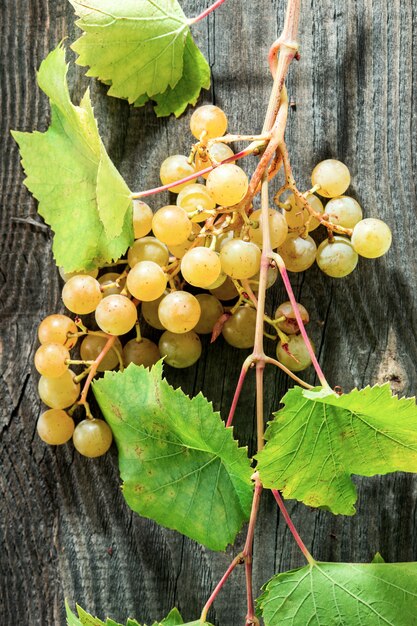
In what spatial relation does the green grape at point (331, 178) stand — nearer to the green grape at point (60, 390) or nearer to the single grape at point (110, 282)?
the single grape at point (110, 282)

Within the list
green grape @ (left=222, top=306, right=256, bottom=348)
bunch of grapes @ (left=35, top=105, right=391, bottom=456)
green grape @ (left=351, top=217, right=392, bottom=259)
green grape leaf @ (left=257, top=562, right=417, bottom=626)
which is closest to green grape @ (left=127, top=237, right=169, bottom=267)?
bunch of grapes @ (left=35, top=105, right=391, bottom=456)

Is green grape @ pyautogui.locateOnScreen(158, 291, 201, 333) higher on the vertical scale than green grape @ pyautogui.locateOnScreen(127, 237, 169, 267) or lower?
lower

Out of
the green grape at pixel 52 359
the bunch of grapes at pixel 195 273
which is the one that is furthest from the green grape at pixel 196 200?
the green grape at pixel 52 359

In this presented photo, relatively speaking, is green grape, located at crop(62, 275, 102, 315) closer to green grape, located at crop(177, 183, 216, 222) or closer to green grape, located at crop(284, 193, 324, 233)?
green grape, located at crop(177, 183, 216, 222)

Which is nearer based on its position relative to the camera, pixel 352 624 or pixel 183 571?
pixel 352 624

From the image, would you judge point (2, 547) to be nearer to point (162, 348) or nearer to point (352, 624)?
point (162, 348)

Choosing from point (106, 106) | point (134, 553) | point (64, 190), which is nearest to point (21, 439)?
point (134, 553)
